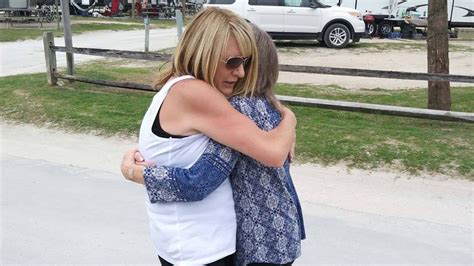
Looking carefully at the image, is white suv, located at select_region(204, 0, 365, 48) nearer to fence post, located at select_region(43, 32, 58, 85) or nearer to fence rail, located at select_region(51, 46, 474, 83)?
fence post, located at select_region(43, 32, 58, 85)

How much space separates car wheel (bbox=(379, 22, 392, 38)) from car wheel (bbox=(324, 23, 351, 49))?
20.2ft

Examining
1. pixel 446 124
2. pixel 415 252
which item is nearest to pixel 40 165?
pixel 415 252

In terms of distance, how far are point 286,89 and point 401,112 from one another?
143 inches

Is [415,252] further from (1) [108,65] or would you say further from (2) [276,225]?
(1) [108,65]

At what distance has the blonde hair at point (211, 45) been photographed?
5.76 ft

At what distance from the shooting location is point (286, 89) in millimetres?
10641

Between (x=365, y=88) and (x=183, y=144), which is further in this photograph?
(x=365, y=88)

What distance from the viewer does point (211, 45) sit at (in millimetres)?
1752

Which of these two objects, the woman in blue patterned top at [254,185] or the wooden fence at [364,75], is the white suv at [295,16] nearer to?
the wooden fence at [364,75]

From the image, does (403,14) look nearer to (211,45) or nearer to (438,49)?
(438,49)

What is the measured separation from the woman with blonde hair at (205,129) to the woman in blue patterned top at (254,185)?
2 centimetres

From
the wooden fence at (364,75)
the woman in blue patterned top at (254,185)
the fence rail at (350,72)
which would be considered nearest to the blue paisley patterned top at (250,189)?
the woman in blue patterned top at (254,185)

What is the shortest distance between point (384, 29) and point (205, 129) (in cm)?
2385

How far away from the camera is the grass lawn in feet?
18.5
